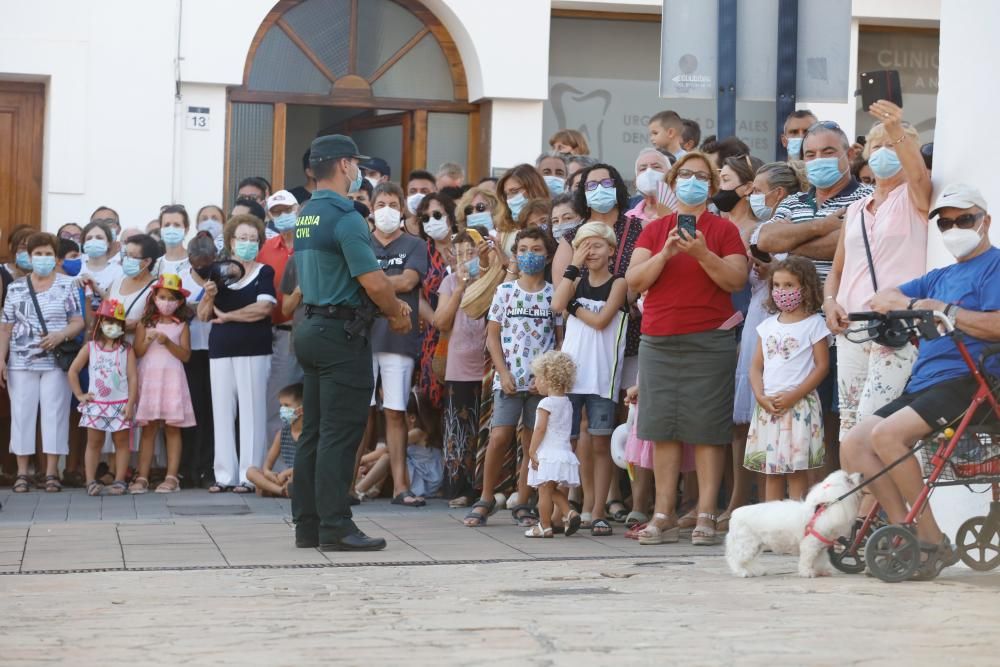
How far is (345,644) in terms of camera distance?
5598 millimetres

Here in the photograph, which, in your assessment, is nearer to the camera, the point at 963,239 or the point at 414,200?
the point at 963,239

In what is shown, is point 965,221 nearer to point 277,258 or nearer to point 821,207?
point 821,207

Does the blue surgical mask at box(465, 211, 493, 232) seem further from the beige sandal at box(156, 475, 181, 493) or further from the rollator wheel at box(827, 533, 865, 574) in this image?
the rollator wheel at box(827, 533, 865, 574)

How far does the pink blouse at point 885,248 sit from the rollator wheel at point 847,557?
1.31 metres

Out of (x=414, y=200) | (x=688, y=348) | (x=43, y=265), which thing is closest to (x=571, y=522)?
(x=688, y=348)

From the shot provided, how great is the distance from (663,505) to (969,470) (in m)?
2.41

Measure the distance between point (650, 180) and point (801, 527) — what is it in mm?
3455

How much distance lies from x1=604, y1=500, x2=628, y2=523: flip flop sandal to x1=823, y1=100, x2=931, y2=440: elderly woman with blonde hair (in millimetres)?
2337

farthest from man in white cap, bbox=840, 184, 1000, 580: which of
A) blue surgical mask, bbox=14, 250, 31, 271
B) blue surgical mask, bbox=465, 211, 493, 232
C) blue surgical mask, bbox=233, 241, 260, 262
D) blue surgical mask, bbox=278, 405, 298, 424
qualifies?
blue surgical mask, bbox=14, 250, 31, 271

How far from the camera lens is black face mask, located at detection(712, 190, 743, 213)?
9.85 m

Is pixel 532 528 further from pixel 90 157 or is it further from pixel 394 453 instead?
pixel 90 157

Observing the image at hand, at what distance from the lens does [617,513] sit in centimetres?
1024

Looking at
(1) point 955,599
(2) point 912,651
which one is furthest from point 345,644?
(1) point 955,599

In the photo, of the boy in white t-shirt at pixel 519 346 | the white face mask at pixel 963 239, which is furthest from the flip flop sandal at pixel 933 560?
the boy in white t-shirt at pixel 519 346
